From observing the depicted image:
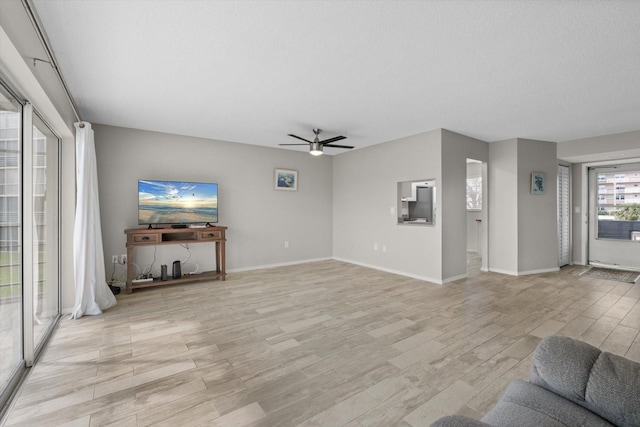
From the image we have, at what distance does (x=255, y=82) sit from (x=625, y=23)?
2877 mm

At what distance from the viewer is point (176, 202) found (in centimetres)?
472

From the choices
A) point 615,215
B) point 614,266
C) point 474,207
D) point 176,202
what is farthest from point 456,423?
point 474,207

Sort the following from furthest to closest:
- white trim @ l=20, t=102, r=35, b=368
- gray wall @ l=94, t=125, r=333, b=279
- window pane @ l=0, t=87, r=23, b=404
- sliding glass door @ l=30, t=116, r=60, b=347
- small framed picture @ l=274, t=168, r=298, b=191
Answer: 1. small framed picture @ l=274, t=168, r=298, b=191
2. gray wall @ l=94, t=125, r=333, b=279
3. sliding glass door @ l=30, t=116, r=60, b=347
4. white trim @ l=20, t=102, r=35, b=368
5. window pane @ l=0, t=87, r=23, b=404

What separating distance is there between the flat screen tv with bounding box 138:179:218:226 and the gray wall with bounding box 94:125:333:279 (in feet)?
0.85

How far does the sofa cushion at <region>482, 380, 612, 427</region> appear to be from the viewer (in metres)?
1.01

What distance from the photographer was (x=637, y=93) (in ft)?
10.4

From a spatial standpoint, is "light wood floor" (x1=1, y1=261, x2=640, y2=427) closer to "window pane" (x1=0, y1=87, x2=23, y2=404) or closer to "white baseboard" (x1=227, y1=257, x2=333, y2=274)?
"window pane" (x1=0, y1=87, x2=23, y2=404)

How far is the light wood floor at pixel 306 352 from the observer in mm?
1764

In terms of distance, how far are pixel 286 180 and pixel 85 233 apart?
3495 millimetres

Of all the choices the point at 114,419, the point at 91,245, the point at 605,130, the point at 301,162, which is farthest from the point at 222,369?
the point at 605,130

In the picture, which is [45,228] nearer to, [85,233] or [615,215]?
[85,233]

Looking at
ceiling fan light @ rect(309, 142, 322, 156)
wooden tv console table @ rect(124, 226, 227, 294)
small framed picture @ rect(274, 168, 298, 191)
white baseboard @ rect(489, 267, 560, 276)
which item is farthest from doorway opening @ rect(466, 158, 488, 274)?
wooden tv console table @ rect(124, 226, 227, 294)

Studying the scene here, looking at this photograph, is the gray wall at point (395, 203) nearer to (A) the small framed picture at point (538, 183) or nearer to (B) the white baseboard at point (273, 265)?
(B) the white baseboard at point (273, 265)

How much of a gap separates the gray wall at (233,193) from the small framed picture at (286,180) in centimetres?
10
